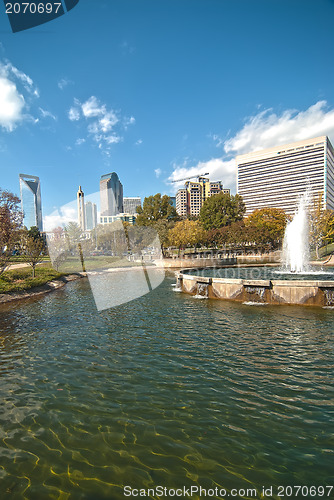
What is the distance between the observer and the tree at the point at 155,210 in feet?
240

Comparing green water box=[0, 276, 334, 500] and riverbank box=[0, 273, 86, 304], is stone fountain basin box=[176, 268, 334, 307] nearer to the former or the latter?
green water box=[0, 276, 334, 500]

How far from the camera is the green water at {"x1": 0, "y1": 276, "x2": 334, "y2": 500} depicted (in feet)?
14.6

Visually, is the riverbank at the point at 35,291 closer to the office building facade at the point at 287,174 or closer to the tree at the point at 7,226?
the tree at the point at 7,226

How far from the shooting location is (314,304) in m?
15.7

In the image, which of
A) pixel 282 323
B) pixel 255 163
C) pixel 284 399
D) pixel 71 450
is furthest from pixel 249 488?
pixel 255 163

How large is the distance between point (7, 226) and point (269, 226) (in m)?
60.7

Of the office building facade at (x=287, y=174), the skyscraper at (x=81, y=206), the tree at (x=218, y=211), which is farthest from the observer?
the skyscraper at (x=81, y=206)

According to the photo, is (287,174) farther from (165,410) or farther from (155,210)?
(165,410)

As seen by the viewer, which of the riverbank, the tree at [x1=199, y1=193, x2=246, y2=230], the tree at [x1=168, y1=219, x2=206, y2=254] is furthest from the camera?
the tree at [x1=199, y1=193, x2=246, y2=230]

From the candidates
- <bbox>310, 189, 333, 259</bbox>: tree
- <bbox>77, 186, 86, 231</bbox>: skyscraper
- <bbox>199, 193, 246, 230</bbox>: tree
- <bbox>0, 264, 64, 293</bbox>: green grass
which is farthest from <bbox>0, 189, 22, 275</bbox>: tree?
<bbox>77, 186, 86, 231</bbox>: skyscraper

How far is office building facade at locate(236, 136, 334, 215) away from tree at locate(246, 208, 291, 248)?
271 feet

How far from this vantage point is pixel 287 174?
164 meters

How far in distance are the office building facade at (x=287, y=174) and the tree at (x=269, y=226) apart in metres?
82.5

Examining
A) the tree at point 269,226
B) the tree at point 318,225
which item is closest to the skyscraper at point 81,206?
the tree at point 269,226
